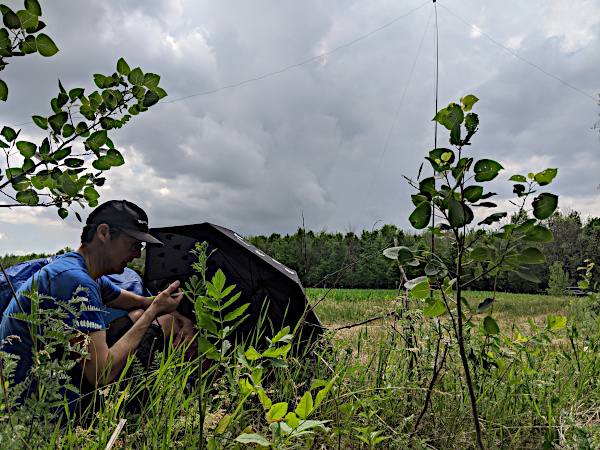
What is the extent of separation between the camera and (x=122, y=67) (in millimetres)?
1255

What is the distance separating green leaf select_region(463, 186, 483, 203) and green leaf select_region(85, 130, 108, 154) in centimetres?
120

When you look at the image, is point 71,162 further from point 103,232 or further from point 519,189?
point 519,189

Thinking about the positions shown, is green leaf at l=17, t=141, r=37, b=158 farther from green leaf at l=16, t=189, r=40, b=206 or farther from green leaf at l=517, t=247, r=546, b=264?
green leaf at l=517, t=247, r=546, b=264

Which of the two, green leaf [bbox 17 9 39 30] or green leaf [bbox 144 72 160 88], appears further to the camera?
green leaf [bbox 144 72 160 88]

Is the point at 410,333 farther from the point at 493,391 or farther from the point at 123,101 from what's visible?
the point at 123,101

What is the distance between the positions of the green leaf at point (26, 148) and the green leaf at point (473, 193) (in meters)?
1.42

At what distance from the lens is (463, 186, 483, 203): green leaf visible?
1.26 meters

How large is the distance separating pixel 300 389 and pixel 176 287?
3.21 feet

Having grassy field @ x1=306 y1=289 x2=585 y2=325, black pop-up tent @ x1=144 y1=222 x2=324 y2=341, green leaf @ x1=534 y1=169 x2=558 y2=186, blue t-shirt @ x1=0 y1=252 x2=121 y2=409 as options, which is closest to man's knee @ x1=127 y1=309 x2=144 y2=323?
black pop-up tent @ x1=144 y1=222 x2=324 y2=341

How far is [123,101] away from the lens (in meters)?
1.28

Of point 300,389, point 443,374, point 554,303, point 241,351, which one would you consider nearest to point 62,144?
point 241,351

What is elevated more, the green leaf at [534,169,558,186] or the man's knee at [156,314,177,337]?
the green leaf at [534,169,558,186]

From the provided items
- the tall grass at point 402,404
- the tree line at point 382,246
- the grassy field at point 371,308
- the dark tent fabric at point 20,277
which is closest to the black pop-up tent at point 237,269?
the tall grass at point 402,404

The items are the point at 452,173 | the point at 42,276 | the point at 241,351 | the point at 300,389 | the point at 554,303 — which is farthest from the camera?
the point at 554,303
